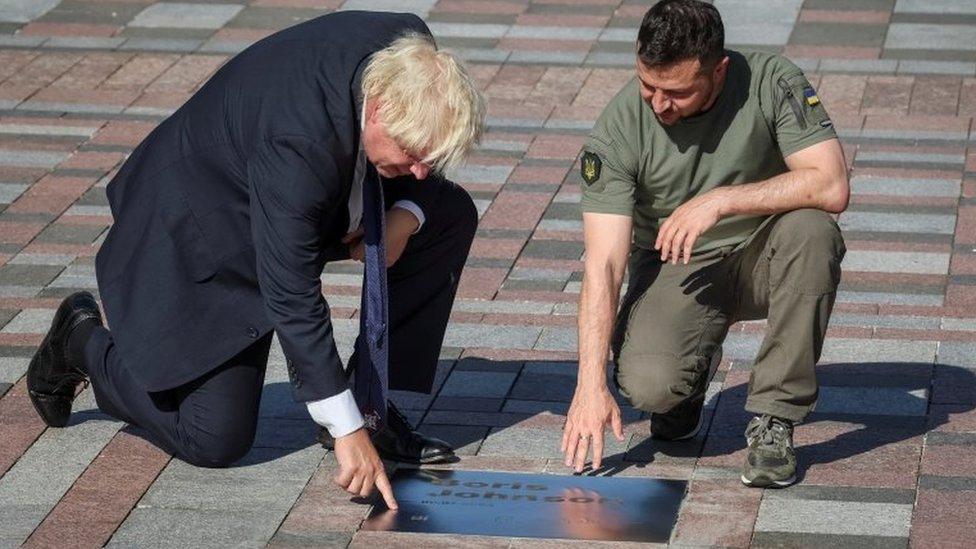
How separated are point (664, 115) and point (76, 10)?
6613 millimetres

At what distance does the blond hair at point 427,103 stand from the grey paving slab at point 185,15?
608 centimetres

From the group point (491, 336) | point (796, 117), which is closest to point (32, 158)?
point (491, 336)

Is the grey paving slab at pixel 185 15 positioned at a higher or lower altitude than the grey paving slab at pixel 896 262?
lower

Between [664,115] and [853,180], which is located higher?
[664,115]

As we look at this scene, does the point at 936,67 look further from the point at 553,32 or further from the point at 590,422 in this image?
the point at 590,422

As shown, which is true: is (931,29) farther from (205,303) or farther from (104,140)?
(205,303)

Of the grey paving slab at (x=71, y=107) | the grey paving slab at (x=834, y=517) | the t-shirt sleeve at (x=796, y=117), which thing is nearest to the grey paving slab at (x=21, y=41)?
the grey paving slab at (x=71, y=107)

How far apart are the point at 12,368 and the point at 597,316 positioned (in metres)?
1.99

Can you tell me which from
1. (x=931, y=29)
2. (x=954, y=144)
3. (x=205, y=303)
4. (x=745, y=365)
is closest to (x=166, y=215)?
(x=205, y=303)

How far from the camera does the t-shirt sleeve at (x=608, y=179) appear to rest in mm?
4316

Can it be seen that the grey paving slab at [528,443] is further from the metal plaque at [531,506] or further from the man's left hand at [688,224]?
the man's left hand at [688,224]

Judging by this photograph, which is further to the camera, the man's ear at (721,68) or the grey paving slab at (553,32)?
the grey paving slab at (553,32)

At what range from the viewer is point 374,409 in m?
4.43

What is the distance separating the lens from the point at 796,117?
4316mm
